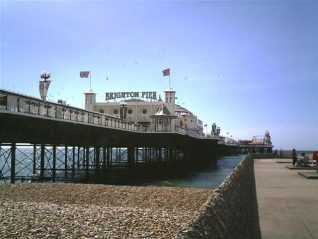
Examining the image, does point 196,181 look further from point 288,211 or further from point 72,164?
point 288,211

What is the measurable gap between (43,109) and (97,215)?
48.9ft

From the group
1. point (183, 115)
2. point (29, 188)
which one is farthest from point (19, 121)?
point (183, 115)

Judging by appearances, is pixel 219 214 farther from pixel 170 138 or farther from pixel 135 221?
pixel 170 138

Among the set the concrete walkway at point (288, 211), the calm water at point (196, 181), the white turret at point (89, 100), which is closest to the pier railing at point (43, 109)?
the calm water at point (196, 181)

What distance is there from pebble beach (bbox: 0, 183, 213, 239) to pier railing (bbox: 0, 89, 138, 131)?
15.1 feet

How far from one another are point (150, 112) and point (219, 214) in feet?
236

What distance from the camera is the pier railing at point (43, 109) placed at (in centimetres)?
2252

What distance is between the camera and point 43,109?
1038 inches

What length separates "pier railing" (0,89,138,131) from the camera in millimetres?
22516

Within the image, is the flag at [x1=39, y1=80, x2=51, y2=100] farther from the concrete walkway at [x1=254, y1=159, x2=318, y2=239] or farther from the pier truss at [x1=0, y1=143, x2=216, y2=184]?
the concrete walkway at [x1=254, y1=159, x2=318, y2=239]

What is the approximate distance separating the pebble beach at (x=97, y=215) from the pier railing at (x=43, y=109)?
461cm

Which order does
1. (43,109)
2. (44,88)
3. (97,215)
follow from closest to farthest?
(97,215) → (43,109) → (44,88)

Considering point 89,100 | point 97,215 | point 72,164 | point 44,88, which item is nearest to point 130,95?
point 89,100

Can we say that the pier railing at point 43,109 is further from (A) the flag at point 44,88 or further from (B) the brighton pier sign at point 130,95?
(B) the brighton pier sign at point 130,95
